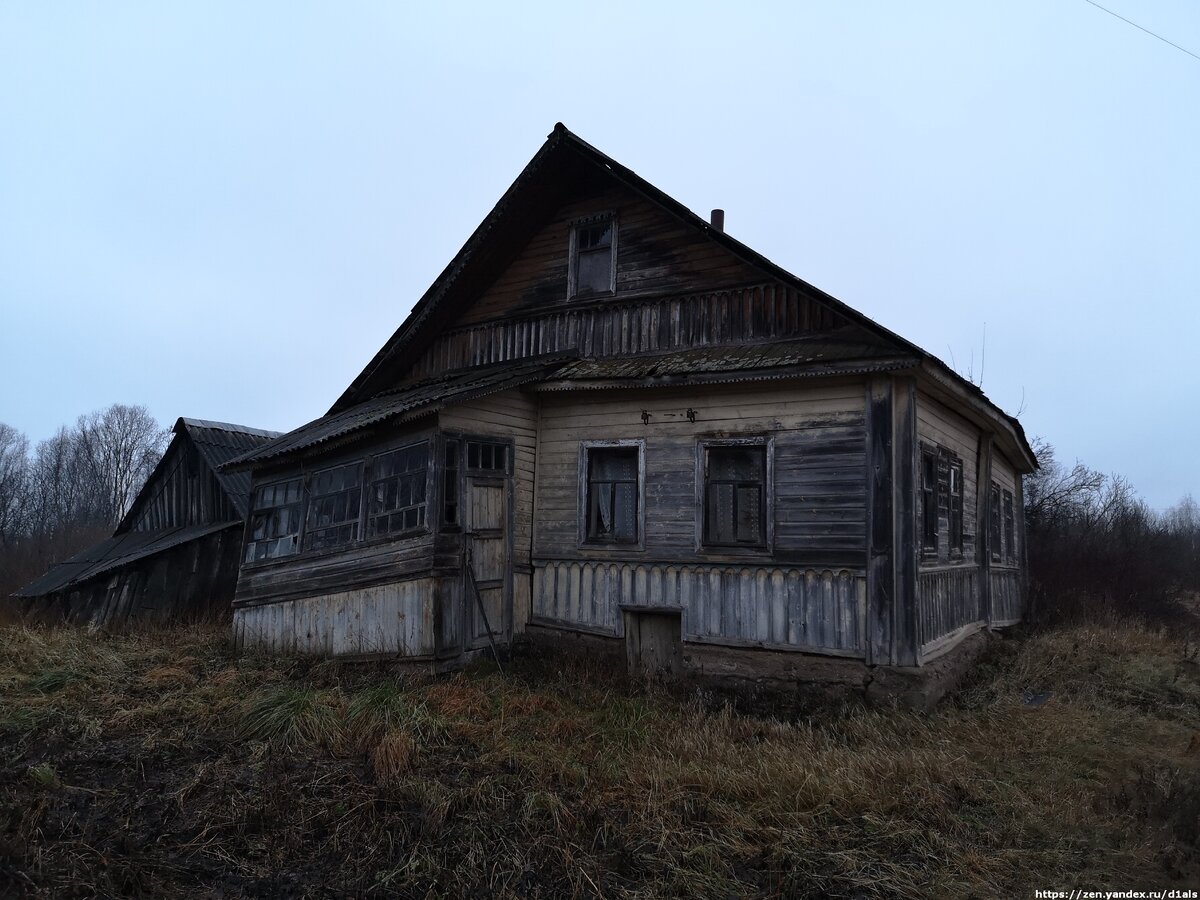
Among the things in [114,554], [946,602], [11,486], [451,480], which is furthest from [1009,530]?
[11,486]

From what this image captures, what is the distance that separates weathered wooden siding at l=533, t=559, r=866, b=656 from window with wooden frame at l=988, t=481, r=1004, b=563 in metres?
5.75

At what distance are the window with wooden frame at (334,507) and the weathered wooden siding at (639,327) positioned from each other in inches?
108

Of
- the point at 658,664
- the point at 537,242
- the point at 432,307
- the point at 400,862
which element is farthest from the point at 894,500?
the point at 432,307

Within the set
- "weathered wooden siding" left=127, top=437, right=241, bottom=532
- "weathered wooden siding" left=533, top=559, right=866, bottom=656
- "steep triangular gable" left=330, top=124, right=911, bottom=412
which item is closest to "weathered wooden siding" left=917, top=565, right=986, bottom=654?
"weathered wooden siding" left=533, top=559, right=866, bottom=656

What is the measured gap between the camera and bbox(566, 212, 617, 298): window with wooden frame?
11.2m

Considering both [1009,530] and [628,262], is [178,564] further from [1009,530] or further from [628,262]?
[1009,530]

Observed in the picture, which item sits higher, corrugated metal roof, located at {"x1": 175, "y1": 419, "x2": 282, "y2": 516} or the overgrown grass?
corrugated metal roof, located at {"x1": 175, "y1": 419, "x2": 282, "y2": 516}

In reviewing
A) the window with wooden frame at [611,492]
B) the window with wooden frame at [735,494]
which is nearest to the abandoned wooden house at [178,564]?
the window with wooden frame at [611,492]

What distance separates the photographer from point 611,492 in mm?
10320

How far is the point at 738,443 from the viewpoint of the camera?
927 cm

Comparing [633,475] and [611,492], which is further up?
[633,475]

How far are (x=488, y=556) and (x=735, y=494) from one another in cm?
333

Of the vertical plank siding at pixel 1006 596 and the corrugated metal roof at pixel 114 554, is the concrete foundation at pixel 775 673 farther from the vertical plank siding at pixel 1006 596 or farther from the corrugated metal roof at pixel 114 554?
the corrugated metal roof at pixel 114 554

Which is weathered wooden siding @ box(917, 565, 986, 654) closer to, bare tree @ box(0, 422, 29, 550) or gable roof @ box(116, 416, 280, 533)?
gable roof @ box(116, 416, 280, 533)
